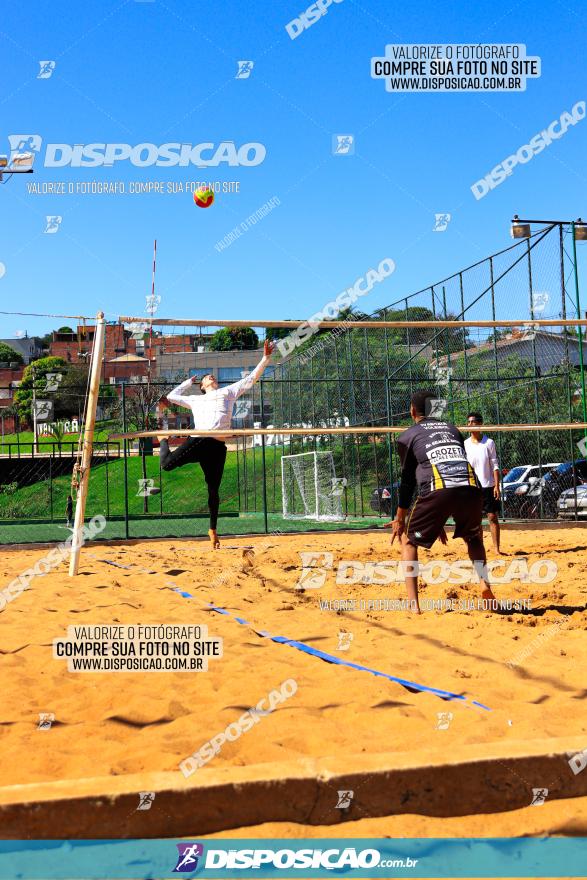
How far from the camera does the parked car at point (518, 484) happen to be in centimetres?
1692

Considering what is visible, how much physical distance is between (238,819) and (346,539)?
9973mm

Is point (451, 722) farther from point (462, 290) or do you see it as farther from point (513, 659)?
point (462, 290)

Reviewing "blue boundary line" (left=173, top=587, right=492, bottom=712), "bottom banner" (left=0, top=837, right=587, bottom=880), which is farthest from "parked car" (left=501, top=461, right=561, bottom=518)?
"bottom banner" (left=0, top=837, right=587, bottom=880)

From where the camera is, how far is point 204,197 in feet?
34.7

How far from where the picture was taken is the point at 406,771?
9.32ft

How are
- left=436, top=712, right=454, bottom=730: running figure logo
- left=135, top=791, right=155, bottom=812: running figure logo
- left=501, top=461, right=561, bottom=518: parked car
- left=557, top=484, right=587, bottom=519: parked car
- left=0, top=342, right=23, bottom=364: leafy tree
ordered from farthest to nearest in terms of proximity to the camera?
left=0, top=342, right=23, bottom=364: leafy tree < left=501, top=461, right=561, bottom=518: parked car < left=557, top=484, right=587, bottom=519: parked car < left=436, top=712, right=454, bottom=730: running figure logo < left=135, top=791, right=155, bottom=812: running figure logo

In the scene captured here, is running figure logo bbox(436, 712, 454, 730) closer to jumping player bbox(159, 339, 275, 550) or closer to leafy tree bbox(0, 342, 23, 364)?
jumping player bbox(159, 339, 275, 550)

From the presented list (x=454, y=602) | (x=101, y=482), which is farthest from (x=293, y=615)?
(x=101, y=482)

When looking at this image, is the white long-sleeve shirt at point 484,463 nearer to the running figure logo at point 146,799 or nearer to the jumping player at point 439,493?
the jumping player at point 439,493

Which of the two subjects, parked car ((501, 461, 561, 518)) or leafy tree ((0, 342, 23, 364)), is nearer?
parked car ((501, 461, 561, 518))

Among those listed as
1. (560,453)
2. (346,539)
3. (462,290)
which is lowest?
(346,539)

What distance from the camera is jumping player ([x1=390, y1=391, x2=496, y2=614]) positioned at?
5988 mm

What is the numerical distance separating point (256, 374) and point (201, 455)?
108cm

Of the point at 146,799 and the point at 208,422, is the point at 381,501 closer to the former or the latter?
the point at 208,422
